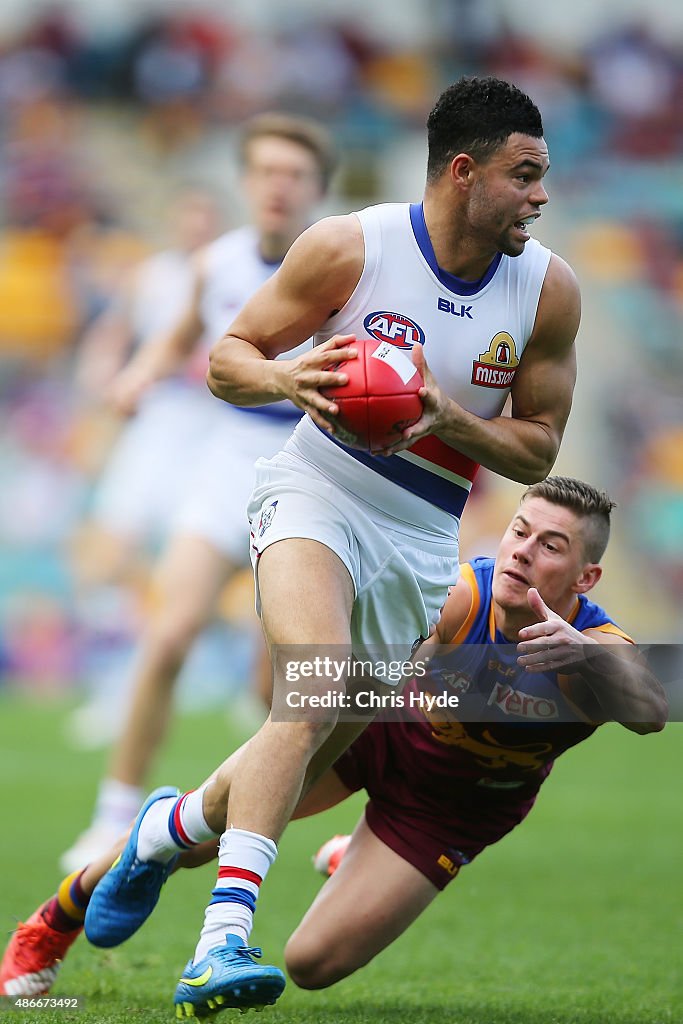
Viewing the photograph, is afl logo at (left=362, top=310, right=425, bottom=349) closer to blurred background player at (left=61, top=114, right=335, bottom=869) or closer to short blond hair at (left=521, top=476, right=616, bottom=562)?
short blond hair at (left=521, top=476, right=616, bottom=562)

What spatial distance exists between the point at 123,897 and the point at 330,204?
48.7 feet

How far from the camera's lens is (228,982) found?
304 centimetres

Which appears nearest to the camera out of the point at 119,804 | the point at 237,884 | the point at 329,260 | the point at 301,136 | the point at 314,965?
the point at 237,884

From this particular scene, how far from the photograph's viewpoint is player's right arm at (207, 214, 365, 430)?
366cm

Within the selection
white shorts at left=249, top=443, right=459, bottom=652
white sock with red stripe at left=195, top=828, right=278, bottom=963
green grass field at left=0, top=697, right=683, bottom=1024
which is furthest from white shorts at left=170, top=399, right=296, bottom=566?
white sock with red stripe at left=195, top=828, right=278, bottom=963

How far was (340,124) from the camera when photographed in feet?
60.3

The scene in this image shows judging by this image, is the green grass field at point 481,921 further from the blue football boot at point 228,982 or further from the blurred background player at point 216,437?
the blurred background player at point 216,437

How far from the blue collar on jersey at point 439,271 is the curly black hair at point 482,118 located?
174 mm

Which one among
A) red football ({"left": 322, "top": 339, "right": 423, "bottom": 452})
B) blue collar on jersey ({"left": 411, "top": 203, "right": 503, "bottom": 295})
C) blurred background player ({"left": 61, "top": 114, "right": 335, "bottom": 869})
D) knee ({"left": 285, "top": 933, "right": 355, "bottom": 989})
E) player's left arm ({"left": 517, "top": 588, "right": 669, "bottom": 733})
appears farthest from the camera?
blurred background player ({"left": 61, "top": 114, "right": 335, "bottom": 869})

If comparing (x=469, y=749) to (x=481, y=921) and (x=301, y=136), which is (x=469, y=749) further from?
(x=301, y=136)

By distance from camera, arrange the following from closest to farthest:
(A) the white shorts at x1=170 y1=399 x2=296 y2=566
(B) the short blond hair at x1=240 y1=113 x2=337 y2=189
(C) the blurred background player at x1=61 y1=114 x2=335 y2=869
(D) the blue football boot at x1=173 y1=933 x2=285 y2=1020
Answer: (D) the blue football boot at x1=173 y1=933 x2=285 y2=1020
(C) the blurred background player at x1=61 y1=114 x2=335 y2=869
(A) the white shorts at x1=170 y1=399 x2=296 y2=566
(B) the short blond hair at x1=240 y1=113 x2=337 y2=189

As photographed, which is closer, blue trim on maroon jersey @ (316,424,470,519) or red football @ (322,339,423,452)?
red football @ (322,339,423,452)

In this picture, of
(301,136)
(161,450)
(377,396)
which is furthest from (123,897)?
(161,450)

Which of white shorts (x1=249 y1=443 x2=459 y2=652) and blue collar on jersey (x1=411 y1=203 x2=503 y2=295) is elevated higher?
blue collar on jersey (x1=411 y1=203 x2=503 y2=295)
